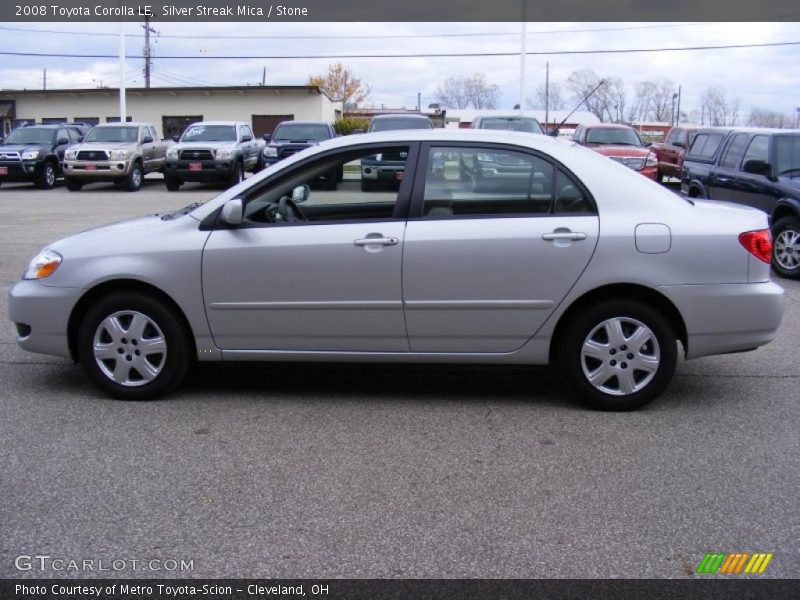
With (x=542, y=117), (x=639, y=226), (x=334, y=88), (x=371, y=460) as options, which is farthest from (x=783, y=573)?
(x=334, y=88)

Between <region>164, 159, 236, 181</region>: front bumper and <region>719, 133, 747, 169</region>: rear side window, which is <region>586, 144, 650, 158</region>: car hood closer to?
<region>719, 133, 747, 169</region>: rear side window

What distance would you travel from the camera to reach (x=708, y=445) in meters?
4.70

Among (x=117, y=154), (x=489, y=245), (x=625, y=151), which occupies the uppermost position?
(x=625, y=151)

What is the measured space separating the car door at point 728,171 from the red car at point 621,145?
9509 millimetres

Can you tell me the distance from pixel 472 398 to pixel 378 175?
1.59m

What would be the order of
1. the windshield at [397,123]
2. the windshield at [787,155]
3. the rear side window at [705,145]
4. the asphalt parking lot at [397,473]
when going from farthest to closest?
the windshield at [397,123]
the rear side window at [705,145]
the windshield at [787,155]
the asphalt parking lot at [397,473]

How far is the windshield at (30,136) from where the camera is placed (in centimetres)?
2497

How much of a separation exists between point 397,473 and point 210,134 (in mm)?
21151

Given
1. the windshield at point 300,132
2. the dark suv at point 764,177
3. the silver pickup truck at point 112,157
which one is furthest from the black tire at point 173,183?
the dark suv at point 764,177

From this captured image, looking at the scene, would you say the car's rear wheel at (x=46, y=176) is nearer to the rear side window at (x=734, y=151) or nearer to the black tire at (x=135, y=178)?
the black tire at (x=135, y=178)

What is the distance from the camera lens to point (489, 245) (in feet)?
16.8

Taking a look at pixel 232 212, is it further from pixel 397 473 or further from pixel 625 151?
pixel 625 151

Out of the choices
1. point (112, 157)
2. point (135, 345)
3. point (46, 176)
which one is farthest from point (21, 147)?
point (135, 345)

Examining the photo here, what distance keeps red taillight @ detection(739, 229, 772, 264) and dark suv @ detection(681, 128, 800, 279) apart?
5551 mm
